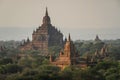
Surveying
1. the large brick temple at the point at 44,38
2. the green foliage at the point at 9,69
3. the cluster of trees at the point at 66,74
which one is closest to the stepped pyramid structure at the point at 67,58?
the cluster of trees at the point at 66,74

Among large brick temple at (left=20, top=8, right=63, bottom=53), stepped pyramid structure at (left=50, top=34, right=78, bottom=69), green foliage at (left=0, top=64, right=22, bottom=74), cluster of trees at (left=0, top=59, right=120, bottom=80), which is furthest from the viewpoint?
large brick temple at (left=20, top=8, right=63, bottom=53)

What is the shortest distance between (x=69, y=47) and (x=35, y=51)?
18.6 meters

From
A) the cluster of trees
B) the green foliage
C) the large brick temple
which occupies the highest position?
the large brick temple

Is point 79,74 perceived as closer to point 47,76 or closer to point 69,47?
point 47,76

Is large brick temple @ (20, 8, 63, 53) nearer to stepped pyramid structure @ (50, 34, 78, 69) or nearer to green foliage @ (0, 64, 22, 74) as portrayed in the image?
stepped pyramid structure @ (50, 34, 78, 69)

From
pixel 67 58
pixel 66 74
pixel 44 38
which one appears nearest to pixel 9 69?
pixel 67 58

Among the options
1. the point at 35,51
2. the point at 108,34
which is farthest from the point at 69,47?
the point at 108,34

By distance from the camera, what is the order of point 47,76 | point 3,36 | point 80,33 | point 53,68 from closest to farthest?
point 47,76
point 53,68
point 3,36
point 80,33

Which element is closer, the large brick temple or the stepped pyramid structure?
the stepped pyramid structure

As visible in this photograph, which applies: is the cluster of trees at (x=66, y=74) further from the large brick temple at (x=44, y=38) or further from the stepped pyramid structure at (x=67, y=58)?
the large brick temple at (x=44, y=38)

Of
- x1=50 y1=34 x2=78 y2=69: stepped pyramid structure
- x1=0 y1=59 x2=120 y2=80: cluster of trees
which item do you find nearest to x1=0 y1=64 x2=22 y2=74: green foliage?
x1=0 y1=59 x2=120 y2=80: cluster of trees

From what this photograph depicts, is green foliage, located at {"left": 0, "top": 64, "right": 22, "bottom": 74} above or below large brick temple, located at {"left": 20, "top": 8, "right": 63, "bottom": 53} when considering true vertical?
below

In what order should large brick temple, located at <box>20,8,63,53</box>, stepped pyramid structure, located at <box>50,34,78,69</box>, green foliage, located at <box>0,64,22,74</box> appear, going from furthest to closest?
large brick temple, located at <box>20,8,63,53</box>, stepped pyramid structure, located at <box>50,34,78,69</box>, green foliage, located at <box>0,64,22,74</box>

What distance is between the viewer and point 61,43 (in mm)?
70125
